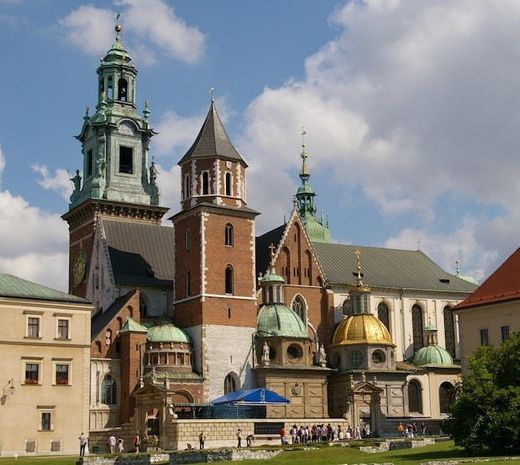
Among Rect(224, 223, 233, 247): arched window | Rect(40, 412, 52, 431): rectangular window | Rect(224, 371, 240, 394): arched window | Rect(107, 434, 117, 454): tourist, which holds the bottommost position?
Rect(107, 434, 117, 454): tourist

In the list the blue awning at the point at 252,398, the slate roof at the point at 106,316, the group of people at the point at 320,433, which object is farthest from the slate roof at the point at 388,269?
the blue awning at the point at 252,398

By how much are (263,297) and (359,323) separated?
25.7ft

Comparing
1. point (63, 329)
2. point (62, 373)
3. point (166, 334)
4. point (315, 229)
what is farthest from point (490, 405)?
→ point (315, 229)

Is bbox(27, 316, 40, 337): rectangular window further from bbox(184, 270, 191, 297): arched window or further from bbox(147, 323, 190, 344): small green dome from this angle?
bbox(184, 270, 191, 297): arched window

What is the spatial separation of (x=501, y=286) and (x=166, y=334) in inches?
911

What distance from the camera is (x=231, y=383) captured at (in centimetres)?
7206

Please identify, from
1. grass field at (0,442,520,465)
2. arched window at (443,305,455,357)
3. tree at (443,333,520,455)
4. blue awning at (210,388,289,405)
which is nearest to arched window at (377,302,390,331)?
arched window at (443,305,455,357)

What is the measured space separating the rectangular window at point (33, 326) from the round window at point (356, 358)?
26.5 metres

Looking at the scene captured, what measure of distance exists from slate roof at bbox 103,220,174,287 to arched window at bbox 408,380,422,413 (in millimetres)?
21132

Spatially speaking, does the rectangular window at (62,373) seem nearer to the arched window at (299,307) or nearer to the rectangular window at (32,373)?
the rectangular window at (32,373)

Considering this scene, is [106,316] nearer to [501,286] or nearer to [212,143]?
[212,143]

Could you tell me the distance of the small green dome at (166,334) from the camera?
7062 centimetres

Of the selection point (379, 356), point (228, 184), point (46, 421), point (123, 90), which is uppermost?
point (123, 90)

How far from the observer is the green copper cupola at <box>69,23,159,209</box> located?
3479 inches
